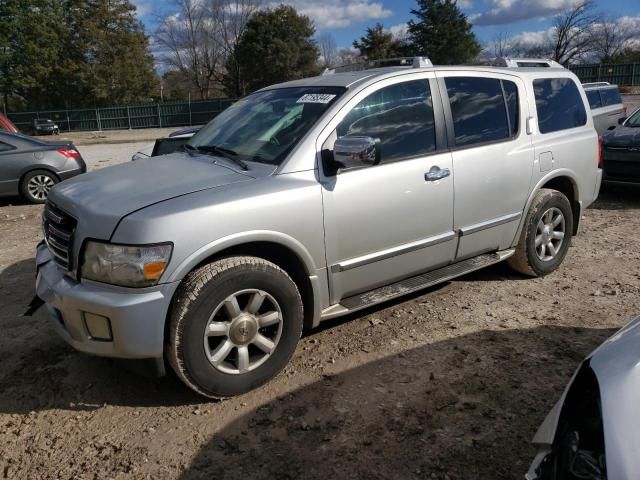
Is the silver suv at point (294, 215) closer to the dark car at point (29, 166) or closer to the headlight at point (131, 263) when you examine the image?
the headlight at point (131, 263)

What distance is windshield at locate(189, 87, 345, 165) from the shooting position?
Result: 11.4 feet

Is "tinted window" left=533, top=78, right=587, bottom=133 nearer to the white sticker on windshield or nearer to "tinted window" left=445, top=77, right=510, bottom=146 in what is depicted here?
"tinted window" left=445, top=77, right=510, bottom=146

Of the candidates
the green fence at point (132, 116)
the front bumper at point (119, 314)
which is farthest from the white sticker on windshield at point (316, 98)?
the green fence at point (132, 116)

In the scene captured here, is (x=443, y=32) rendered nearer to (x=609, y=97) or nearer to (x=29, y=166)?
(x=609, y=97)

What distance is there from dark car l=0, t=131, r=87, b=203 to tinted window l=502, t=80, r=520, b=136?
25.9ft

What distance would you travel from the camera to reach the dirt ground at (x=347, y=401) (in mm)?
2646

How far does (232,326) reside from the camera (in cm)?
303

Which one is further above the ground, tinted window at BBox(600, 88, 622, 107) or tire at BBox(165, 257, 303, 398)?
tinted window at BBox(600, 88, 622, 107)

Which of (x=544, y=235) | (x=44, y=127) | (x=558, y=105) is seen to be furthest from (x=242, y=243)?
(x=44, y=127)

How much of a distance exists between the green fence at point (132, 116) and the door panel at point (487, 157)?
113 feet

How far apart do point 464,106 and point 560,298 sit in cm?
180

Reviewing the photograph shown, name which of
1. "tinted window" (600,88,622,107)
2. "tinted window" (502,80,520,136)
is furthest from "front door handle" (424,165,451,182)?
"tinted window" (600,88,622,107)

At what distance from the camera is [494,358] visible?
3.54 meters

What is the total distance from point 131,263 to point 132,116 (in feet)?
129
